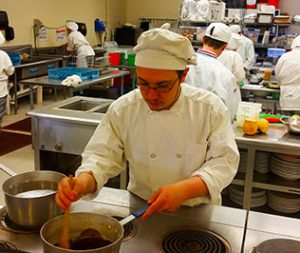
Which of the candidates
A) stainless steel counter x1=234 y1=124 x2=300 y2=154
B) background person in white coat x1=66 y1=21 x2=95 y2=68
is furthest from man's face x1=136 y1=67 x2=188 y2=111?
background person in white coat x1=66 y1=21 x2=95 y2=68

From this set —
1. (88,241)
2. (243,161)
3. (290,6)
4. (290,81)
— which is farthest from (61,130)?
(290,6)

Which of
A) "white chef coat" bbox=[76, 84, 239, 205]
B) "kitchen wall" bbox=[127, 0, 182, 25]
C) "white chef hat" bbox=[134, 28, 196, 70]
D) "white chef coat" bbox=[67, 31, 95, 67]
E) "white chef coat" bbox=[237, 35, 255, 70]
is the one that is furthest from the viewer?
"kitchen wall" bbox=[127, 0, 182, 25]

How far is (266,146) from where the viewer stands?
8.03ft

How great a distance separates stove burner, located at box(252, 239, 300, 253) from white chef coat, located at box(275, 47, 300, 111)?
3.24 meters

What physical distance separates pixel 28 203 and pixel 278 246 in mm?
730

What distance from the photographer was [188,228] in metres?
1.22

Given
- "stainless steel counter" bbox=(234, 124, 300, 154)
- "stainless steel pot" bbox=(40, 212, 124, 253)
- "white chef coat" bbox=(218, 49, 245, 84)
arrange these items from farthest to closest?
"white chef coat" bbox=(218, 49, 245, 84)
"stainless steel counter" bbox=(234, 124, 300, 154)
"stainless steel pot" bbox=(40, 212, 124, 253)

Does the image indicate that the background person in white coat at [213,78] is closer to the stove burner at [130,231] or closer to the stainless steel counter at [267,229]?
the stainless steel counter at [267,229]

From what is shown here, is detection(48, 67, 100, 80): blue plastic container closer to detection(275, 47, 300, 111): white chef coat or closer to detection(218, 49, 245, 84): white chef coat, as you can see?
detection(218, 49, 245, 84): white chef coat

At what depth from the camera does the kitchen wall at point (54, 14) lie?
6.76 meters

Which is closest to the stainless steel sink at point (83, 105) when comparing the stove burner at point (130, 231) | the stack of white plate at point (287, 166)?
the stack of white plate at point (287, 166)

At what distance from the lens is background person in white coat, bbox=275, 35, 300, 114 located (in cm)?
412

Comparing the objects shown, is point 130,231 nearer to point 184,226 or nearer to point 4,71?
point 184,226

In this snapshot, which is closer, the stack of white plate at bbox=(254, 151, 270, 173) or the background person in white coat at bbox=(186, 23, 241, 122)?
the stack of white plate at bbox=(254, 151, 270, 173)
